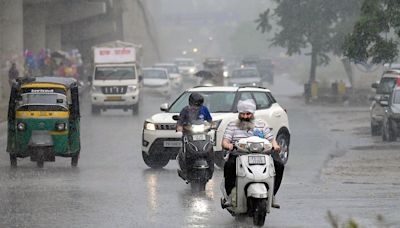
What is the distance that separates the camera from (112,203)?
1587cm

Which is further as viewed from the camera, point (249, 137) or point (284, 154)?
point (284, 154)

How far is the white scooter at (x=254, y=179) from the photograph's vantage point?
1321cm

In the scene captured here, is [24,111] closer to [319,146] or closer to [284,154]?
[284,154]

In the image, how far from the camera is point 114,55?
178 feet

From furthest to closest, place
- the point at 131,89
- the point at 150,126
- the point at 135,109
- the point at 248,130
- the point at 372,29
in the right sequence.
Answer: the point at 131,89
the point at 135,109
the point at 372,29
the point at 150,126
the point at 248,130

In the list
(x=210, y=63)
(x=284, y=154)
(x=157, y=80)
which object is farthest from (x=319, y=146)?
(x=210, y=63)

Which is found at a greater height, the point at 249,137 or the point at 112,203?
the point at 249,137

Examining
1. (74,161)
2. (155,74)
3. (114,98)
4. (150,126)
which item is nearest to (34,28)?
(155,74)

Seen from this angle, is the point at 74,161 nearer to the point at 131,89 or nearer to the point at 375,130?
the point at 375,130

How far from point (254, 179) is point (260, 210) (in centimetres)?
35

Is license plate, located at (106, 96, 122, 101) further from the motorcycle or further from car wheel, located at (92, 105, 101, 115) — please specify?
the motorcycle

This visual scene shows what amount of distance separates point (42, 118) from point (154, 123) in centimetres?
206

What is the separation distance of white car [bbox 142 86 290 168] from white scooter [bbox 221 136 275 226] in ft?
23.2

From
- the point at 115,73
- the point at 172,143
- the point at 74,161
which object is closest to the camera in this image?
the point at 172,143
